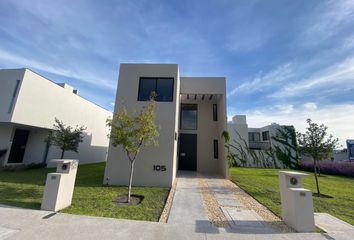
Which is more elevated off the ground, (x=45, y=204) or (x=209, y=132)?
(x=209, y=132)

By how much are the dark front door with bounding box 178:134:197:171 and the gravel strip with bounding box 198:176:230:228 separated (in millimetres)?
5246

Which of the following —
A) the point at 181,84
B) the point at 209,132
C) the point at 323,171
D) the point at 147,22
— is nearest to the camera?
the point at 147,22

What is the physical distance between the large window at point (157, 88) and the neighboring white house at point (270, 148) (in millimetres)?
15075

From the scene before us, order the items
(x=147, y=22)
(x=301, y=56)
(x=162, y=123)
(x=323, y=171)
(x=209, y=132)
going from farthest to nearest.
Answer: (x=323, y=171) < (x=209, y=132) < (x=162, y=123) < (x=301, y=56) < (x=147, y=22)

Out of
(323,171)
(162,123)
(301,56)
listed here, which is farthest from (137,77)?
(323,171)

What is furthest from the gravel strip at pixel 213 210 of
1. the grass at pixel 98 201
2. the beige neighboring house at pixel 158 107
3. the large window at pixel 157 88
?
the large window at pixel 157 88

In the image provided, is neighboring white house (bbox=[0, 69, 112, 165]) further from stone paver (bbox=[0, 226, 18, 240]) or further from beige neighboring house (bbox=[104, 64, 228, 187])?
stone paver (bbox=[0, 226, 18, 240])

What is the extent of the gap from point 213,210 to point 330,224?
3029 millimetres

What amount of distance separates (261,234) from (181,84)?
960 centimetres

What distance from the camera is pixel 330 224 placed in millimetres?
4320

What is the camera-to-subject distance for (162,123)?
8.61m

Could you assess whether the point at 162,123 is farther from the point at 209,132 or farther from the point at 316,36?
the point at 316,36

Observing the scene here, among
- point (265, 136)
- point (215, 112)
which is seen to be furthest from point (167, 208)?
point (265, 136)

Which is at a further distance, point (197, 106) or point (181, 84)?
point (197, 106)
